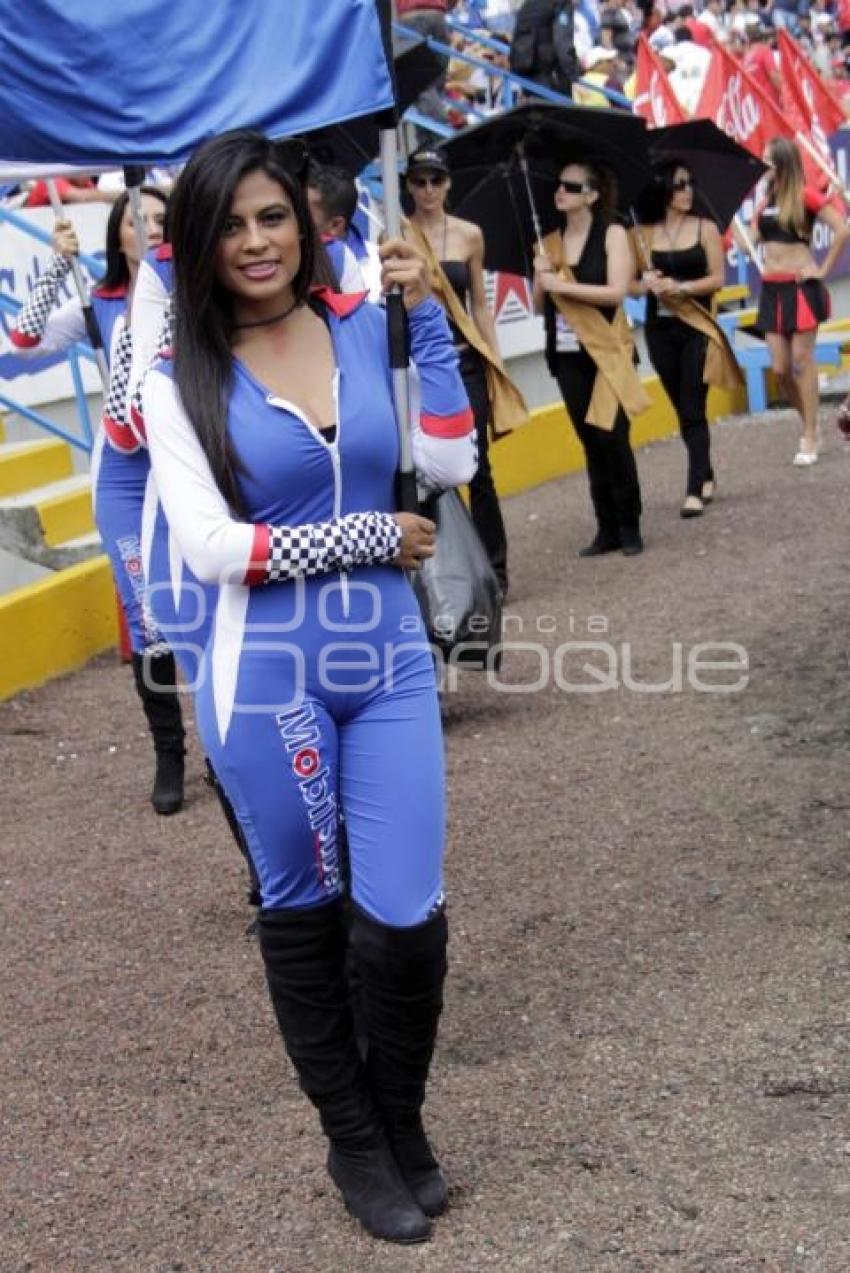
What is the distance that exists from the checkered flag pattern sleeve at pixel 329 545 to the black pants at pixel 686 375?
25.6ft

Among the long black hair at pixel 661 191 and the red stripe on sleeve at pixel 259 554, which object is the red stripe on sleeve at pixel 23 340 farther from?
the long black hair at pixel 661 191

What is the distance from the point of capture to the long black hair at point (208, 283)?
136 inches

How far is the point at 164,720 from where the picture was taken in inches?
263

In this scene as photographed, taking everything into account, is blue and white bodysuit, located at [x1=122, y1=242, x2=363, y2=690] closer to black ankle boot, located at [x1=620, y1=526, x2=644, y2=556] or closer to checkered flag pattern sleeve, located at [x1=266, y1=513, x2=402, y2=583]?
checkered flag pattern sleeve, located at [x1=266, y1=513, x2=402, y2=583]

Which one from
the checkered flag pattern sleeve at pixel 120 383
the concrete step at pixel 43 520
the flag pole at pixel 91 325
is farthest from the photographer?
the concrete step at pixel 43 520

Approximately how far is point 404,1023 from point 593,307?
693cm

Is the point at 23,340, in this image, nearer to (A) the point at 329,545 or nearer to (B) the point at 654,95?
(A) the point at 329,545

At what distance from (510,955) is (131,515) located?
192 cm

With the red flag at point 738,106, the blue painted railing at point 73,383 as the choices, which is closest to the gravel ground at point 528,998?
the blue painted railing at point 73,383

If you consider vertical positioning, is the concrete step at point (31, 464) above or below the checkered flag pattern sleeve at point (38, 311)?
below

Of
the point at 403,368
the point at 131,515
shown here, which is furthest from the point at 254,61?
the point at 131,515

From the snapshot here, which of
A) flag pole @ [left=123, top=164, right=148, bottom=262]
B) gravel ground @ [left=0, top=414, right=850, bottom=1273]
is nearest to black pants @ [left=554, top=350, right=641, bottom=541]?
gravel ground @ [left=0, top=414, right=850, bottom=1273]

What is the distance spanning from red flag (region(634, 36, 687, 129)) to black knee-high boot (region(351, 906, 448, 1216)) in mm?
12631

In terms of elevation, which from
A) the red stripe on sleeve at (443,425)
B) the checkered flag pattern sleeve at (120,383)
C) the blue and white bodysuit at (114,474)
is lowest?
the blue and white bodysuit at (114,474)
